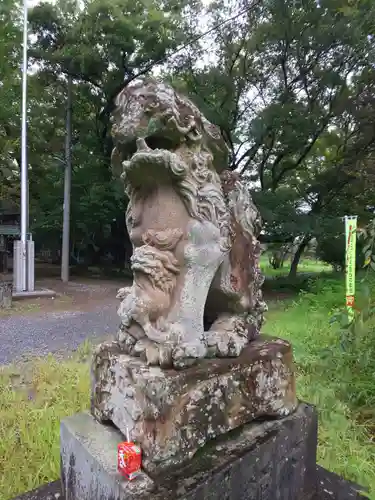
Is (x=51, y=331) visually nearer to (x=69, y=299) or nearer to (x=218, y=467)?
(x=69, y=299)

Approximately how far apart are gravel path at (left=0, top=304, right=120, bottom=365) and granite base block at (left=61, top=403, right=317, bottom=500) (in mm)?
2972

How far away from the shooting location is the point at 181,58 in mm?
8734

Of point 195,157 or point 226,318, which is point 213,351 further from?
point 195,157

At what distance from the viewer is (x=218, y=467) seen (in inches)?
48.0

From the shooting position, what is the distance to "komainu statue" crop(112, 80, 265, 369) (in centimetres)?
131

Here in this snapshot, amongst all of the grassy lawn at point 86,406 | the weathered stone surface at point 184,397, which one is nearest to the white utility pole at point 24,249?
the grassy lawn at point 86,406

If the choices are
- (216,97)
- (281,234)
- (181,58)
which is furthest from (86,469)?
(181,58)

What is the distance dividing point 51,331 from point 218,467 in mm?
4468

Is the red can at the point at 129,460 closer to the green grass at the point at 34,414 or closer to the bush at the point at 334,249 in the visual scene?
the green grass at the point at 34,414

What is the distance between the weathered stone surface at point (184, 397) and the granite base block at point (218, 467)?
2.0 inches

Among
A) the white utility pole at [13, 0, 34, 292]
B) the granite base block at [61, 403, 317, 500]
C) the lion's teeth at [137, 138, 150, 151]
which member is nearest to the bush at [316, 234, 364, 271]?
the white utility pole at [13, 0, 34, 292]

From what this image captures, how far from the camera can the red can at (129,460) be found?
1085 millimetres

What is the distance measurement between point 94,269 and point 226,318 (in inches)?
501

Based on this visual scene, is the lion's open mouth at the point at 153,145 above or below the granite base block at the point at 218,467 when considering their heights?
above
